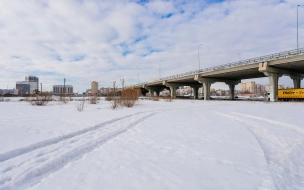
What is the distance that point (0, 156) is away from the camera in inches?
174

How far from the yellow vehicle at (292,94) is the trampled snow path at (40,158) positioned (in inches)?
1606

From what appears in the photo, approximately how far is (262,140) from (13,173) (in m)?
7.33

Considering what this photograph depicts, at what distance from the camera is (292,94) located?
114 ft

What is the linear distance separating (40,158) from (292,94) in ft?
142

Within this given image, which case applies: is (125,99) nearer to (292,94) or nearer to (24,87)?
(292,94)

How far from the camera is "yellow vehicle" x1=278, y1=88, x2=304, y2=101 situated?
110ft

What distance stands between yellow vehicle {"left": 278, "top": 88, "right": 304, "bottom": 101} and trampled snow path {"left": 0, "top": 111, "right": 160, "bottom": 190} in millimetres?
40792

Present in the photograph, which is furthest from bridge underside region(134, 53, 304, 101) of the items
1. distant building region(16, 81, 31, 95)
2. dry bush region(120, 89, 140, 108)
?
distant building region(16, 81, 31, 95)

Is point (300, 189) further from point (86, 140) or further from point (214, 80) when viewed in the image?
point (214, 80)

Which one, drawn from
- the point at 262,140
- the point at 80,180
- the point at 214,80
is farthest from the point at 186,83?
the point at 80,180

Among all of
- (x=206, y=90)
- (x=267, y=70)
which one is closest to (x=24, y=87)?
(x=206, y=90)

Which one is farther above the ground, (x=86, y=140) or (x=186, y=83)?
(x=186, y=83)

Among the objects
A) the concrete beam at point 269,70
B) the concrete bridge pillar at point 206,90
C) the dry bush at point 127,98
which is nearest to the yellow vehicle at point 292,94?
the concrete beam at point 269,70

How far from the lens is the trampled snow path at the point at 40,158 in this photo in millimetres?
3364
